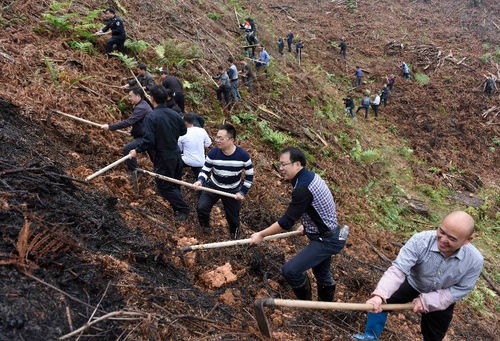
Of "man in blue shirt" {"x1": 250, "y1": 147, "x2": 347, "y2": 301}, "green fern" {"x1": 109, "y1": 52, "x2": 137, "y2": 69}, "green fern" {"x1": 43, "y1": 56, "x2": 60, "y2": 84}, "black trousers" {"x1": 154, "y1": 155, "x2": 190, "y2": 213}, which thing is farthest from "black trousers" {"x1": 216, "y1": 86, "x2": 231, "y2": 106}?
"man in blue shirt" {"x1": 250, "y1": 147, "x2": 347, "y2": 301}

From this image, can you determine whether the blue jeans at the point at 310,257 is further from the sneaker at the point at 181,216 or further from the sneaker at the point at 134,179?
the sneaker at the point at 134,179

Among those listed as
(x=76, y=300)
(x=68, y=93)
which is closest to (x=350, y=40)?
(x=68, y=93)

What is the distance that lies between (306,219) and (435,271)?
1.34 m

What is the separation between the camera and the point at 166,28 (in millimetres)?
12141

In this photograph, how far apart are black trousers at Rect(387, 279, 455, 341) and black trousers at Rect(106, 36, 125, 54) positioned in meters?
8.26

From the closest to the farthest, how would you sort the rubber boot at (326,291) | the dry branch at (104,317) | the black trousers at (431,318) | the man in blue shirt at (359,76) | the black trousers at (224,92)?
the dry branch at (104,317), the black trousers at (431,318), the rubber boot at (326,291), the black trousers at (224,92), the man in blue shirt at (359,76)

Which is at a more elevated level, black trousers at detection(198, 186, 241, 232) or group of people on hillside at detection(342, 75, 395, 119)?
black trousers at detection(198, 186, 241, 232)

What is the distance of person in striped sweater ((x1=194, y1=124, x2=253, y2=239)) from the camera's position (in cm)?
502

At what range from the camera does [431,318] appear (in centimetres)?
372

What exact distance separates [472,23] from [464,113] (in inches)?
564

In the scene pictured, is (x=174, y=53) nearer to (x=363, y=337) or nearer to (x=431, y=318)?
(x=363, y=337)

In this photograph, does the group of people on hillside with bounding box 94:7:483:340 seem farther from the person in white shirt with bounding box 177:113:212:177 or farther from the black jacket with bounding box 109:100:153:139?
the person in white shirt with bounding box 177:113:212:177

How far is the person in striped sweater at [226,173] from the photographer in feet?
16.5

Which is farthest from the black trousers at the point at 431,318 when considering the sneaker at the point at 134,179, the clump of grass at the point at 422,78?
the clump of grass at the point at 422,78
